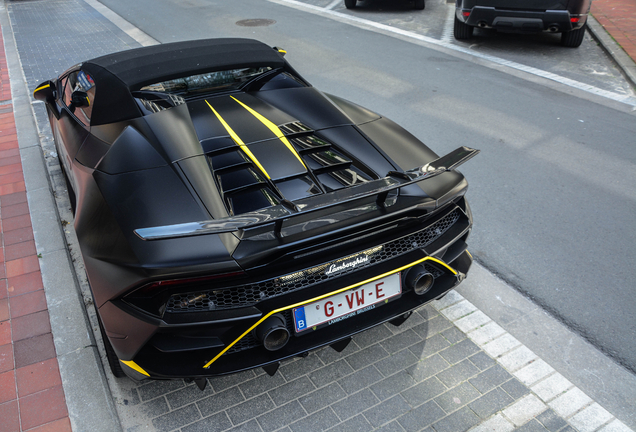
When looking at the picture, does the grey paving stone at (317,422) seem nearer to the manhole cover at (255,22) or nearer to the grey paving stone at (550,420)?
the grey paving stone at (550,420)

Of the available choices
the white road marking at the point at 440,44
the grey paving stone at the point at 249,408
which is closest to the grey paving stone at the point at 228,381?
the grey paving stone at the point at 249,408

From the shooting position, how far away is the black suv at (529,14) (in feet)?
25.4

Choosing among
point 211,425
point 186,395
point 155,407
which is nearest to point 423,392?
point 211,425

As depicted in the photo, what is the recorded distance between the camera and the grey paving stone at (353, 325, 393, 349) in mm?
2768

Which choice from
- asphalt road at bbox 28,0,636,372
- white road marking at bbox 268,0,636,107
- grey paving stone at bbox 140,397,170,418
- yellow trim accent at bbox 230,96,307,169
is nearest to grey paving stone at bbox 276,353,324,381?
grey paving stone at bbox 140,397,170,418

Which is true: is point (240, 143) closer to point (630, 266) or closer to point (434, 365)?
point (434, 365)

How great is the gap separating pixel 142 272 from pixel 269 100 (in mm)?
1528

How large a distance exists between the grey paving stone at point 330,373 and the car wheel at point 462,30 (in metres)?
8.24

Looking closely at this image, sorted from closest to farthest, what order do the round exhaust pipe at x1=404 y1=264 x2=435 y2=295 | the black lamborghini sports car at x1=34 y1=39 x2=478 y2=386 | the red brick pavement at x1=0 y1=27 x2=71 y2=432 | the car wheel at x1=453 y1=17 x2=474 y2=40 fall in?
the black lamborghini sports car at x1=34 y1=39 x2=478 y2=386
the round exhaust pipe at x1=404 y1=264 x2=435 y2=295
the red brick pavement at x1=0 y1=27 x2=71 y2=432
the car wheel at x1=453 y1=17 x2=474 y2=40

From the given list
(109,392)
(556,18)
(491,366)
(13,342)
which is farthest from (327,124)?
(556,18)

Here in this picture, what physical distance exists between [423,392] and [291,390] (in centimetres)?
68

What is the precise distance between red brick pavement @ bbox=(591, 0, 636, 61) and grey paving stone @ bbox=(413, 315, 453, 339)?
7.33 metres

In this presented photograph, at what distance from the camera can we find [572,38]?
8.55 metres

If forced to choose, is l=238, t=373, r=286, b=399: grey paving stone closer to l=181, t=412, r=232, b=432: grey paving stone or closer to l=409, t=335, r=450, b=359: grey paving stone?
l=181, t=412, r=232, b=432: grey paving stone
